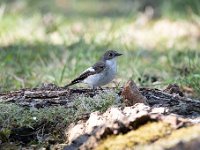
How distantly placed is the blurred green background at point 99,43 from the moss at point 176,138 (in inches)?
116

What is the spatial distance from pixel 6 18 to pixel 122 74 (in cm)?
366

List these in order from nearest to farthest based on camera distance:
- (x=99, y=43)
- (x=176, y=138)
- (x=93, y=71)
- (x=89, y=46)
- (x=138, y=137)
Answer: (x=176, y=138) < (x=138, y=137) < (x=93, y=71) < (x=89, y=46) < (x=99, y=43)

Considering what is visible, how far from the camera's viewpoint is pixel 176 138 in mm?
3994

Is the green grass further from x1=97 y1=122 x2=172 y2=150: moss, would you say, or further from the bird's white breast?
the bird's white breast

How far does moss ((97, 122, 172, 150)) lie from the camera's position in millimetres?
4152

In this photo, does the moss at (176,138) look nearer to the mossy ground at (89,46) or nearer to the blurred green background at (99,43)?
the mossy ground at (89,46)

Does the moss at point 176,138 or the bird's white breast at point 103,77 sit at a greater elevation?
the moss at point 176,138

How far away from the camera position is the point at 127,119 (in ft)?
14.2

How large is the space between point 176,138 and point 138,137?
0.30 meters

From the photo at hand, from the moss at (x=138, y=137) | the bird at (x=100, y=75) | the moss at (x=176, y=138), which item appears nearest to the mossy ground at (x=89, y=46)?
the bird at (x=100, y=75)

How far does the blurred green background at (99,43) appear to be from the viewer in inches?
326

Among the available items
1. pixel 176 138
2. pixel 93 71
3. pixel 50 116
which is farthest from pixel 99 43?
pixel 176 138

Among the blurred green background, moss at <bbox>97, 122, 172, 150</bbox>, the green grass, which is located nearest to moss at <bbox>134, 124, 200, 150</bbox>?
moss at <bbox>97, 122, 172, 150</bbox>

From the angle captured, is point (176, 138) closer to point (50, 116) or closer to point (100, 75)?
point (50, 116)
